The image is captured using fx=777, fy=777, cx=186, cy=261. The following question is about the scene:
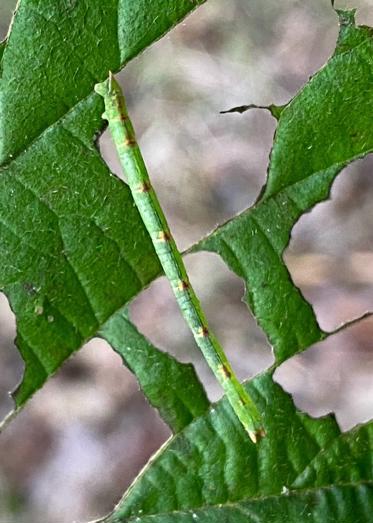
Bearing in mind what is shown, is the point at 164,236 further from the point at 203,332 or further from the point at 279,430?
the point at 279,430

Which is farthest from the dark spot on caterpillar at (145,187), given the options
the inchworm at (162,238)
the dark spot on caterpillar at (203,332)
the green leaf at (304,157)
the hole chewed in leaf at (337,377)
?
the hole chewed in leaf at (337,377)

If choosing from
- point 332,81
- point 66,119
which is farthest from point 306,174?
point 66,119

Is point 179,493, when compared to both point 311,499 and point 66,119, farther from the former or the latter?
point 66,119

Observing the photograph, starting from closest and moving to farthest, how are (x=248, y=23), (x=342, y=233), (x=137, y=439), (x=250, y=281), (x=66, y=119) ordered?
(x=66, y=119) < (x=250, y=281) < (x=248, y=23) < (x=137, y=439) < (x=342, y=233)

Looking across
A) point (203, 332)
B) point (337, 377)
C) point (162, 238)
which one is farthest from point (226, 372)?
point (337, 377)

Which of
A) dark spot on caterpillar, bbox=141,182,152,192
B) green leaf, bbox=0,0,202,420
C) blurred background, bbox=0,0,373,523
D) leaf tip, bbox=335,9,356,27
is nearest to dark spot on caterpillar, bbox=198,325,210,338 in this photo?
blurred background, bbox=0,0,373,523

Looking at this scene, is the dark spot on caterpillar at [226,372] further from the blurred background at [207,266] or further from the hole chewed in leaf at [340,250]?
the hole chewed in leaf at [340,250]
